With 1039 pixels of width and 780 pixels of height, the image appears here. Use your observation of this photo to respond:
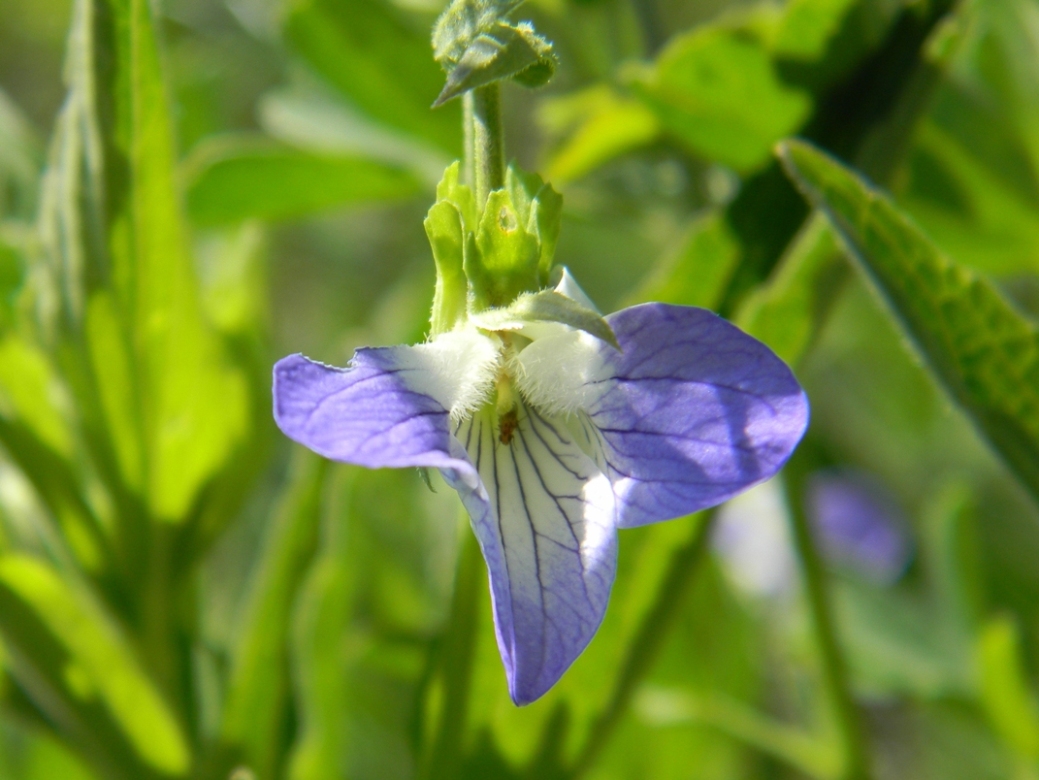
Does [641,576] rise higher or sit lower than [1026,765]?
higher

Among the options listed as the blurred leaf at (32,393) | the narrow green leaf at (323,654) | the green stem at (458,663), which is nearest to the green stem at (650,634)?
the green stem at (458,663)

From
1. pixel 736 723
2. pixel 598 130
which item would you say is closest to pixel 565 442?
pixel 598 130

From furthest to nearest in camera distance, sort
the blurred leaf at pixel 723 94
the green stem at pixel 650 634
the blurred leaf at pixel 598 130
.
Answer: the blurred leaf at pixel 598 130
the blurred leaf at pixel 723 94
the green stem at pixel 650 634

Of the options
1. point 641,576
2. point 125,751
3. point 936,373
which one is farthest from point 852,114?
point 125,751

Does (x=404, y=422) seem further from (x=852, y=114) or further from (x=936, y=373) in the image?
(x=852, y=114)

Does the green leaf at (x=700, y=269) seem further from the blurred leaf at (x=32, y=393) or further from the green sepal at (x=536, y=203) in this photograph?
the blurred leaf at (x=32, y=393)

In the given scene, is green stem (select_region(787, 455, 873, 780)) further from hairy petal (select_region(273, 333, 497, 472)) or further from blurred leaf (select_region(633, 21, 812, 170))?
hairy petal (select_region(273, 333, 497, 472))
